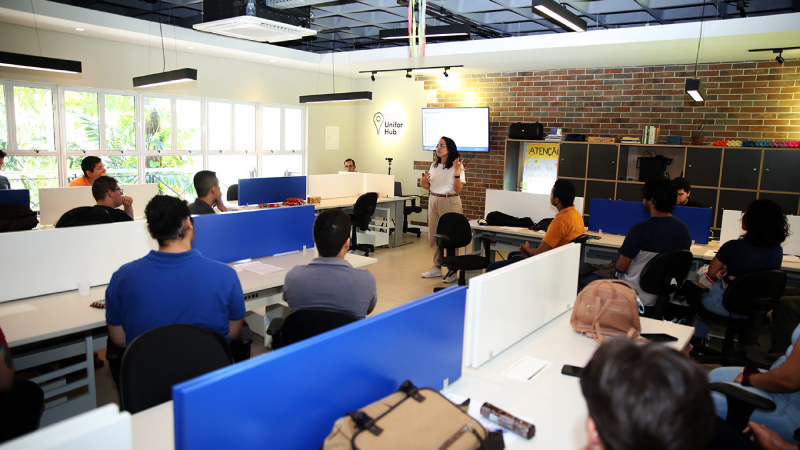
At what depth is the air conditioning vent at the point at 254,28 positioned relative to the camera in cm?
370

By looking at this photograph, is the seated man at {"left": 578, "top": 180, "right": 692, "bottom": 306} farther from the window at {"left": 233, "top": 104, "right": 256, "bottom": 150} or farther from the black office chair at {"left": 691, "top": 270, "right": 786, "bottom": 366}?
the window at {"left": 233, "top": 104, "right": 256, "bottom": 150}

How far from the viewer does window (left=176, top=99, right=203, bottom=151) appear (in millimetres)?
7633

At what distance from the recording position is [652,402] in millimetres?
905

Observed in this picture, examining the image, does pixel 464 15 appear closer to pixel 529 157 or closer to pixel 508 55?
pixel 508 55

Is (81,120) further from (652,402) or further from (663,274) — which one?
(652,402)

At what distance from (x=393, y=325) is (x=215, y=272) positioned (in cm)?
100

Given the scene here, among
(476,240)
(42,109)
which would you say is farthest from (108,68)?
(476,240)

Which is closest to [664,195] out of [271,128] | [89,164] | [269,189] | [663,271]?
[663,271]

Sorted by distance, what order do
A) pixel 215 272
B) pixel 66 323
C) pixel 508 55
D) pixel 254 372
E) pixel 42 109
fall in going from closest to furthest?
pixel 254 372 → pixel 215 272 → pixel 66 323 → pixel 42 109 → pixel 508 55

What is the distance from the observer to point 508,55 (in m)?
6.76

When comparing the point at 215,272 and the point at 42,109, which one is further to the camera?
the point at 42,109

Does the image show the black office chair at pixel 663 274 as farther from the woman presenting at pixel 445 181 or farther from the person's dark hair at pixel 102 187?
the person's dark hair at pixel 102 187

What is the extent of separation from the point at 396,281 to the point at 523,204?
172 cm

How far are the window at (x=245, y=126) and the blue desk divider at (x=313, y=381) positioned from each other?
24.3 feet
